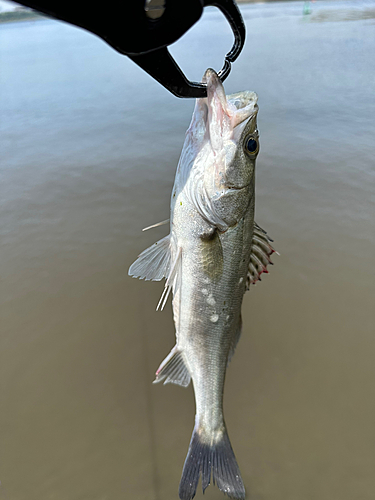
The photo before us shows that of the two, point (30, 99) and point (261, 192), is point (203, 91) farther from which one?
point (30, 99)

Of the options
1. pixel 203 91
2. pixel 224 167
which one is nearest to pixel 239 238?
pixel 224 167

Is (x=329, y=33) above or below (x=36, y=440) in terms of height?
above

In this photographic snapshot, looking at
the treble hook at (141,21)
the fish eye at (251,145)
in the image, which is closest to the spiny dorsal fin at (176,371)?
the fish eye at (251,145)

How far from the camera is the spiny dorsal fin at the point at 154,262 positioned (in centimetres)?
182

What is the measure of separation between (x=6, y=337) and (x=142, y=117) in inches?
211

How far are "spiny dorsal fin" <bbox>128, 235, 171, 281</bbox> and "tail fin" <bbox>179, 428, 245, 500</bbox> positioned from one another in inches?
37.9

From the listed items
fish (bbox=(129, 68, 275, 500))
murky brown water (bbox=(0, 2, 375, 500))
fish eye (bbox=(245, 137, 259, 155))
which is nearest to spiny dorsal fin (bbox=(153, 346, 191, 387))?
fish (bbox=(129, 68, 275, 500))

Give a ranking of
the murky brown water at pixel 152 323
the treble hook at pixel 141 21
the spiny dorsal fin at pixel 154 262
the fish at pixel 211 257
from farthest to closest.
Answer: the murky brown water at pixel 152 323 < the spiny dorsal fin at pixel 154 262 < the fish at pixel 211 257 < the treble hook at pixel 141 21

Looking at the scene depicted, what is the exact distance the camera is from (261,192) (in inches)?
178

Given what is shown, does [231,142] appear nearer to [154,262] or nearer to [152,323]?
[154,262]

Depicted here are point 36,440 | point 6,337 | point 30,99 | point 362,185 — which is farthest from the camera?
point 30,99

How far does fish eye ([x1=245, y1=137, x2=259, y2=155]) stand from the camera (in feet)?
5.19

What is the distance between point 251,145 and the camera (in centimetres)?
160

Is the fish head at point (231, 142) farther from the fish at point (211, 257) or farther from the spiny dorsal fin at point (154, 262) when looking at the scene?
the spiny dorsal fin at point (154, 262)
